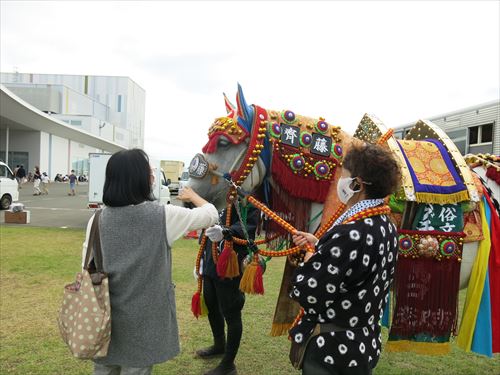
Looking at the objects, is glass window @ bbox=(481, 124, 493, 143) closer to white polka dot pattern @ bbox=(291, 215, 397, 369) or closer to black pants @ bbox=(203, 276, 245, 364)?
black pants @ bbox=(203, 276, 245, 364)

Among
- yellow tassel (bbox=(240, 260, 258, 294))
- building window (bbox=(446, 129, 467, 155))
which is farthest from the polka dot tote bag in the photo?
building window (bbox=(446, 129, 467, 155))

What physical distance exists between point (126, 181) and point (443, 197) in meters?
1.82

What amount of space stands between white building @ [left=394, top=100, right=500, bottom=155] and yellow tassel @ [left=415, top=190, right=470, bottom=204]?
7.23m

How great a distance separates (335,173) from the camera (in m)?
2.29

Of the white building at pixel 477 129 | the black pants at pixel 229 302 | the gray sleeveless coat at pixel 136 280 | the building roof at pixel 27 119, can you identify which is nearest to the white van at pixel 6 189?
the building roof at pixel 27 119

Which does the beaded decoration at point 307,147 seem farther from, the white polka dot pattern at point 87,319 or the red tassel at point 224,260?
the white polka dot pattern at point 87,319

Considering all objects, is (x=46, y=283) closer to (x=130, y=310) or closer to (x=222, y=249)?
(x=222, y=249)

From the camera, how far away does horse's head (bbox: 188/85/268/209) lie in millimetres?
2312

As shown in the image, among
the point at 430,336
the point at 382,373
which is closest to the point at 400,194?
the point at 430,336

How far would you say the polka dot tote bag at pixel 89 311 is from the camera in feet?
5.41

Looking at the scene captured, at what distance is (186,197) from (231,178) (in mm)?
344

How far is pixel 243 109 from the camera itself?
2.30 m

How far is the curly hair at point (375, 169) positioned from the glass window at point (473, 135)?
9938mm

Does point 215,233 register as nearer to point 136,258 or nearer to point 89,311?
point 136,258
